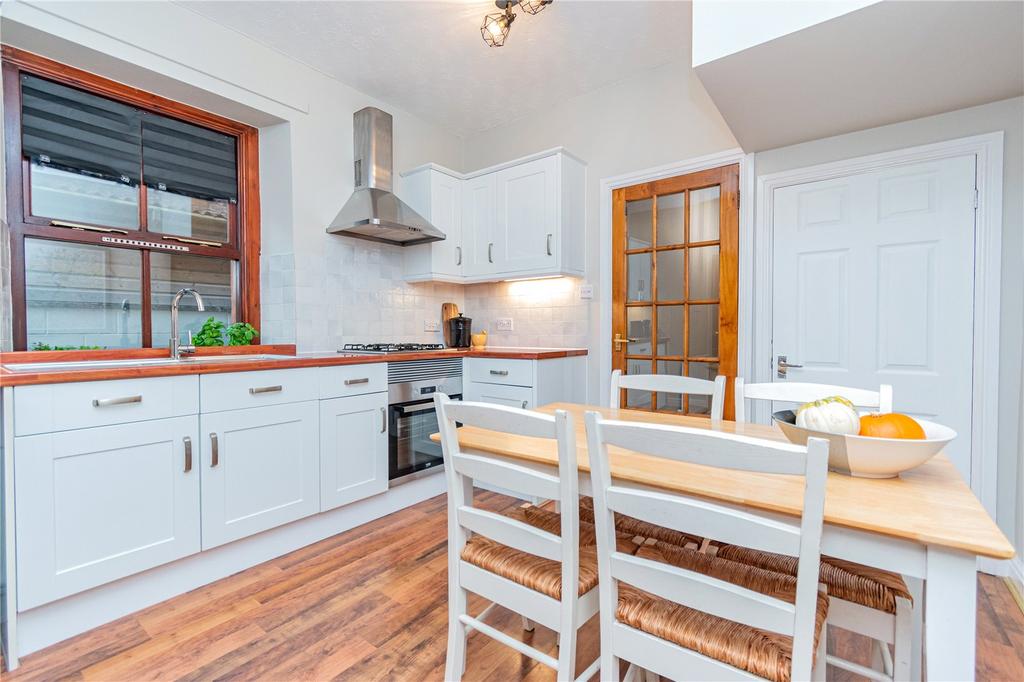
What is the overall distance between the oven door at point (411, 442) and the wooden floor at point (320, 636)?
67 cm

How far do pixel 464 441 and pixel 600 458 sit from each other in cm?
50

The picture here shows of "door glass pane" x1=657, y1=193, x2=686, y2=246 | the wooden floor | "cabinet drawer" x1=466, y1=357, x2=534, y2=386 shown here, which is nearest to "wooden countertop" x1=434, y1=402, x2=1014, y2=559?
the wooden floor

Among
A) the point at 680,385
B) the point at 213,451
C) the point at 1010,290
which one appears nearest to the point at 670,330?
the point at 680,385

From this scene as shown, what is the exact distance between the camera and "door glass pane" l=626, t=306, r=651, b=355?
317cm

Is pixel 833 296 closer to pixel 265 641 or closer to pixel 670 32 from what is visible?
pixel 670 32

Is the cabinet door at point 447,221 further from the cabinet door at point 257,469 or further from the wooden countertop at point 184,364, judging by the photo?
the cabinet door at point 257,469

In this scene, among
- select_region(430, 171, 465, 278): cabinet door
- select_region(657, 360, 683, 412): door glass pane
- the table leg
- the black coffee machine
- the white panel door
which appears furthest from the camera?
the black coffee machine

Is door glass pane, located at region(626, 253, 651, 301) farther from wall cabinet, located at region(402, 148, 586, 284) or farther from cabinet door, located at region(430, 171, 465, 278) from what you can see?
cabinet door, located at region(430, 171, 465, 278)

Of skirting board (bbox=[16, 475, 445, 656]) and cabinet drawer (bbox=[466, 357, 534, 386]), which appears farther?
cabinet drawer (bbox=[466, 357, 534, 386])

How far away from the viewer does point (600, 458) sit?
40.0 inches

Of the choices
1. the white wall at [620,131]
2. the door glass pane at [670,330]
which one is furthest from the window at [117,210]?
the door glass pane at [670,330]

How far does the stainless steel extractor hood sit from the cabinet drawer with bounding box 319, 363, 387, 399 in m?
0.95

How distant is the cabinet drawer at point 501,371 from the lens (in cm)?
299

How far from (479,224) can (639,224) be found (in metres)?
1.17
